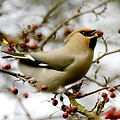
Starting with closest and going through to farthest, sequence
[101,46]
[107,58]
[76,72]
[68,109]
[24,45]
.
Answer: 1. [68,109]
2. [76,72]
3. [24,45]
4. [101,46]
5. [107,58]

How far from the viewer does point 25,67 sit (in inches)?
142

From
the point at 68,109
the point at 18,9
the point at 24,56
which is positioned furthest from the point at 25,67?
the point at 18,9

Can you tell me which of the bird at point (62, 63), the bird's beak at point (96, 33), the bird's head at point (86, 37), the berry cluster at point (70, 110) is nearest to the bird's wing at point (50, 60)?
the bird at point (62, 63)

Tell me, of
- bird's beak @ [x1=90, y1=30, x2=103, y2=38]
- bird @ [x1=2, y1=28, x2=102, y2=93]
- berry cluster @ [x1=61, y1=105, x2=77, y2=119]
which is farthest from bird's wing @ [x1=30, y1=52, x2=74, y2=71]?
berry cluster @ [x1=61, y1=105, x2=77, y2=119]

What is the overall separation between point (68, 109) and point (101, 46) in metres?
2.75

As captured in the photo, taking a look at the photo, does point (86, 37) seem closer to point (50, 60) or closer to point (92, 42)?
point (92, 42)

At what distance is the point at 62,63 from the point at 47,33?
2131 mm

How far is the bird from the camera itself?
3504 millimetres

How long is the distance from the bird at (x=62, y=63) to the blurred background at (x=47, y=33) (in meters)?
0.14

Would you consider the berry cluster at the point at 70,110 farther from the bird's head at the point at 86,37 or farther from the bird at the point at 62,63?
the bird's head at the point at 86,37

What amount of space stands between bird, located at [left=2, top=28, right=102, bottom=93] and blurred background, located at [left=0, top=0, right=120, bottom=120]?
141mm

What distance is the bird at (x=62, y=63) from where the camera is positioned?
350 centimetres

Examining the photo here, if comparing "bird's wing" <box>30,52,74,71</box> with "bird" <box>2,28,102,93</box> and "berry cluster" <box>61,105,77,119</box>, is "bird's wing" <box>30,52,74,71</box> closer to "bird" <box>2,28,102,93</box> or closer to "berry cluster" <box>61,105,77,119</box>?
"bird" <box>2,28,102,93</box>

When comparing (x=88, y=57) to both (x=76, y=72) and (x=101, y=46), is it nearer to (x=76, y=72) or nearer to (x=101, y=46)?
(x=76, y=72)
